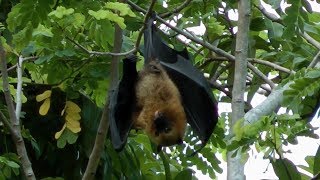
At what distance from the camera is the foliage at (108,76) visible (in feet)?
16.7

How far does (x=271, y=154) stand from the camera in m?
5.16

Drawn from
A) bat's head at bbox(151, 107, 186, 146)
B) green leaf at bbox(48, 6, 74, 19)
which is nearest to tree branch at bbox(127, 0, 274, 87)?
bat's head at bbox(151, 107, 186, 146)

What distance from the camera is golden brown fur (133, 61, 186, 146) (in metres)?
6.24

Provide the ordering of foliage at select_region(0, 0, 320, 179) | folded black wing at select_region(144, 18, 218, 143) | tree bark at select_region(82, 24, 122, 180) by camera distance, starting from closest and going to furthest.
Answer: foliage at select_region(0, 0, 320, 179), tree bark at select_region(82, 24, 122, 180), folded black wing at select_region(144, 18, 218, 143)

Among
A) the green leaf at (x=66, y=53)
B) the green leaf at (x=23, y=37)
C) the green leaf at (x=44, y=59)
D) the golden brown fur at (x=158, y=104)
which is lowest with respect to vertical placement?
the golden brown fur at (x=158, y=104)

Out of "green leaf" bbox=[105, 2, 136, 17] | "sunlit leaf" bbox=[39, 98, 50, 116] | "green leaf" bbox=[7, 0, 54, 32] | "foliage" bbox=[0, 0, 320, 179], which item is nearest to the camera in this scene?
"foliage" bbox=[0, 0, 320, 179]

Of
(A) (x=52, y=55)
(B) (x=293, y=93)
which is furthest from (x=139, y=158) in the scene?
(B) (x=293, y=93)

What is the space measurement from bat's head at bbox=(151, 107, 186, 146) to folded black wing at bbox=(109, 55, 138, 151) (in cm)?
31

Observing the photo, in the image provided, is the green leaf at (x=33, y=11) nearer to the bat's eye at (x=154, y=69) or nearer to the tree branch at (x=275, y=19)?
the bat's eye at (x=154, y=69)

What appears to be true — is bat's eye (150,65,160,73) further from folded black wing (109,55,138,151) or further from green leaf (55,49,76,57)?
green leaf (55,49,76,57)

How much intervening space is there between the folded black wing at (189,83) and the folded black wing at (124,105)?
223 mm

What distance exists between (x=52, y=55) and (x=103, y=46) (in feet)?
1.28

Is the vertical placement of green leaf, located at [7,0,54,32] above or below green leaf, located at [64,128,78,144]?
above

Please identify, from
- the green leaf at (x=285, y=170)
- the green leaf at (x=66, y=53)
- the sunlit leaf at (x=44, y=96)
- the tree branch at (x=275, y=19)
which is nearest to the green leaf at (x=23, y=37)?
the green leaf at (x=66, y=53)
